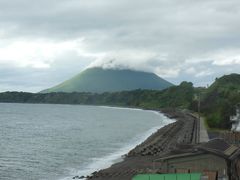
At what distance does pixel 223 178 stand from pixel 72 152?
132ft

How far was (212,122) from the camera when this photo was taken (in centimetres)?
7362

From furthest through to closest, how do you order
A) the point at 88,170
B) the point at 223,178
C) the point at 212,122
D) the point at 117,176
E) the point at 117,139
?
the point at 117,139 → the point at 212,122 → the point at 88,170 → the point at 117,176 → the point at 223,178

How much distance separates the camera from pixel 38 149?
66.0 m

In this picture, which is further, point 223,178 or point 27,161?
point 27,161

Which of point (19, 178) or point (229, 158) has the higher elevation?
point (229, 158)

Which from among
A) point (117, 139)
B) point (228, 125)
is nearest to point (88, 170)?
point (228, 125)

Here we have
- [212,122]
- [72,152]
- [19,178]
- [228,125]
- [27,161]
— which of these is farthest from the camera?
[212,122]

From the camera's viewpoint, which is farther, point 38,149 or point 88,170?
point 38,149

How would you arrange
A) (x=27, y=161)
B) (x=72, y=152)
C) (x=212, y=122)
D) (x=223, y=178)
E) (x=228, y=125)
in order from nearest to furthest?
(x=223, y=178) → (x=27, y=161) → (x=72, y=152) → (x=228, y=125) → (x=212, y=122)

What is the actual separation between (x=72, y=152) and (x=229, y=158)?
1560 inches

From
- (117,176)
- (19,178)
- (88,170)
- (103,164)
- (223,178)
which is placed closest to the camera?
(223,178)

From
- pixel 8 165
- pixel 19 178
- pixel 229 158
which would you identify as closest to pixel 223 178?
pixel 229 158

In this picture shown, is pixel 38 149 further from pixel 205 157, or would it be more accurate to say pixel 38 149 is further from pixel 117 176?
pixel 205 157

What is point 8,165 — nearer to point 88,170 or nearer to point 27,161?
point 27,161
